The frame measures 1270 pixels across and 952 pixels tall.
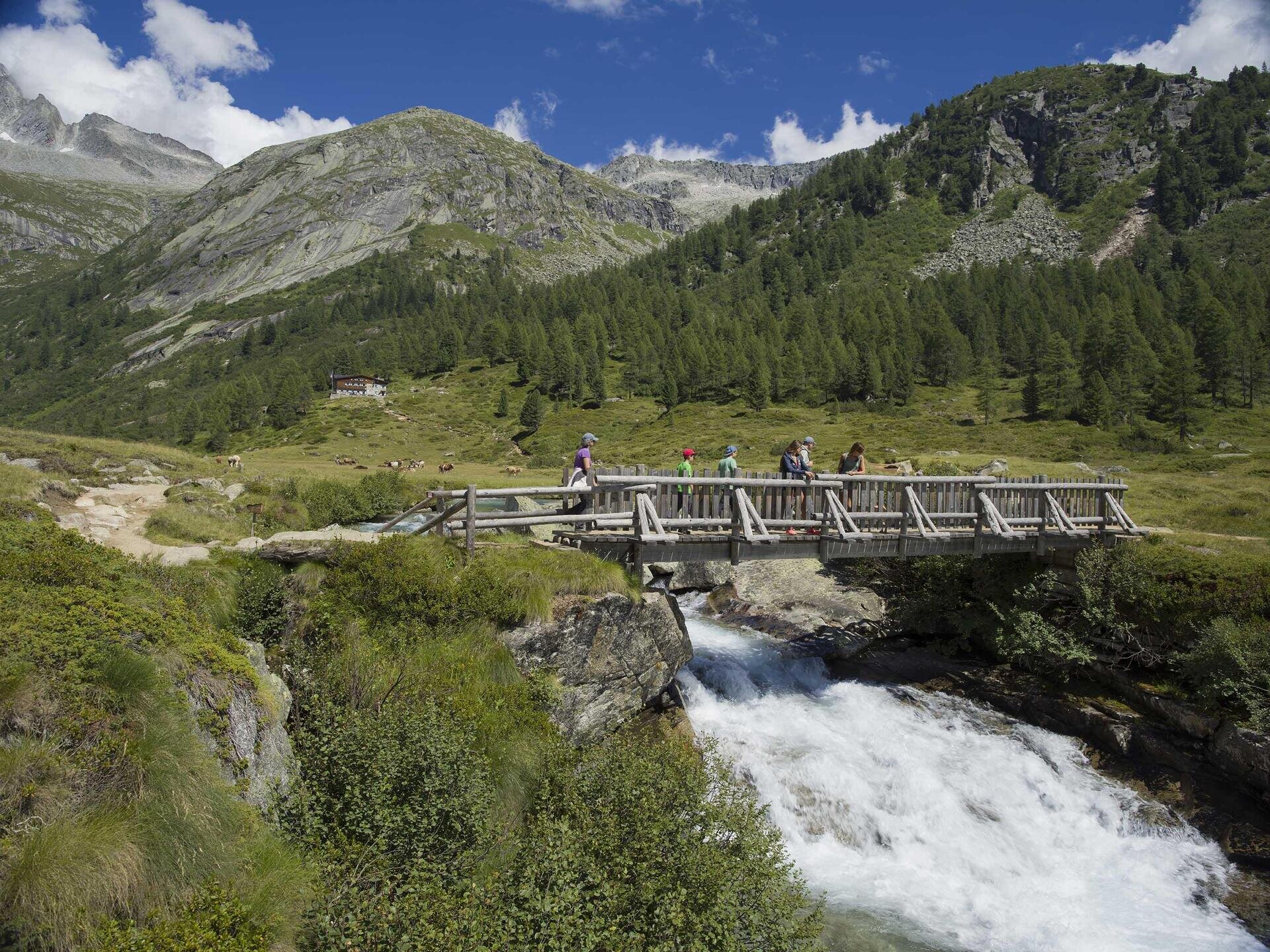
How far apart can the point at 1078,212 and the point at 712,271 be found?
9925 cm

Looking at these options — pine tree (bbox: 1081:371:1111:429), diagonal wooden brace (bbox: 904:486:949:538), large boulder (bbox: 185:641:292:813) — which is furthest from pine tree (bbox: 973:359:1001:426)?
large boulder (bbox: 185:641:292:813)

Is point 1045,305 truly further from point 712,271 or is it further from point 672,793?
point 672,793

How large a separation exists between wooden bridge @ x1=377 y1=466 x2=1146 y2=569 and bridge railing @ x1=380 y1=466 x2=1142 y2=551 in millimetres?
32

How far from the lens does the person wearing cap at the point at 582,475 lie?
15281 mm

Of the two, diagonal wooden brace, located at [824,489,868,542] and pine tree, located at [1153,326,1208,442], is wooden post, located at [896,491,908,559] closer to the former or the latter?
diagonal wooden brace, located at [824,489,868,542]

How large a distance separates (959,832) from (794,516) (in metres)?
7.56

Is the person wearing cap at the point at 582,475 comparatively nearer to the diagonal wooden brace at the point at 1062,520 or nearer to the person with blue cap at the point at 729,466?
the person with blue cap at the point at 729,466

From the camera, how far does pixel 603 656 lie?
13.6m

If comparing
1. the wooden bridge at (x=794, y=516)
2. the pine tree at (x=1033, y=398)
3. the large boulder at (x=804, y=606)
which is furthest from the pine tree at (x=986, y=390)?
the wooden bridge at (x=794, y=516)

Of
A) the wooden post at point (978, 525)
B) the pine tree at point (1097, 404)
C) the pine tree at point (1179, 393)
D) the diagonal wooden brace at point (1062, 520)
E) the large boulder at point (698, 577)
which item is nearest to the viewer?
the wooden post at point (978, 525)

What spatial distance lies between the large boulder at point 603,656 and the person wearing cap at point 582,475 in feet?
8.06

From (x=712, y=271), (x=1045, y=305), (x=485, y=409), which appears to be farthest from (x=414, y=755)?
(x=712, y=271)

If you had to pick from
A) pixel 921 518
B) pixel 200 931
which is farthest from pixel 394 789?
pixel 921 518

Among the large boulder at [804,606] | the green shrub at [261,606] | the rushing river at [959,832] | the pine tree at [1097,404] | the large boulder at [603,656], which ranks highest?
the pine tree at [1097,404]
